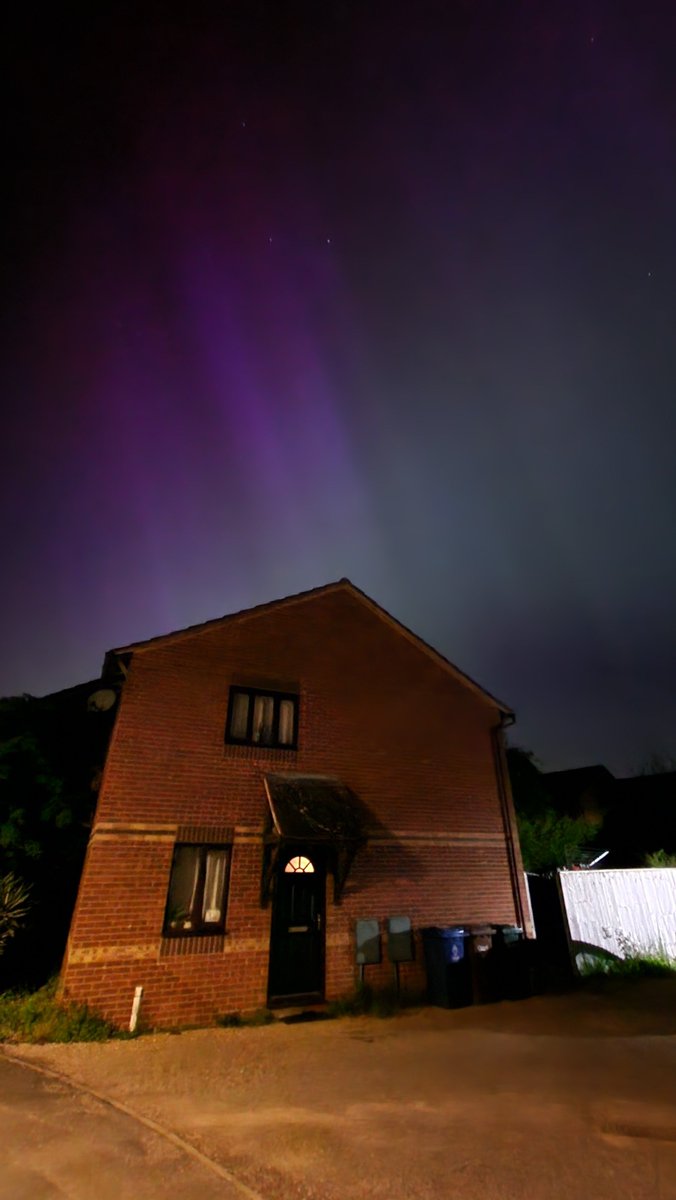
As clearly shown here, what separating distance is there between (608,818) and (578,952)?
20.7 m

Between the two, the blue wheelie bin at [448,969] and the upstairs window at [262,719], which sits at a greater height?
the upstairs window at [262,719]

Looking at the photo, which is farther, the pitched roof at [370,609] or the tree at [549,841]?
the tree at [549,841]

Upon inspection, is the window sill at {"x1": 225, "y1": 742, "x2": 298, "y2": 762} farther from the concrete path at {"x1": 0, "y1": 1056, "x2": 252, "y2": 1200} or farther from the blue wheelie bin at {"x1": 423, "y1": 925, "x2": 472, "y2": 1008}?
the concrete path at {"x1": 0, "y1": 1056, "x2": 252, "y2": 1200}

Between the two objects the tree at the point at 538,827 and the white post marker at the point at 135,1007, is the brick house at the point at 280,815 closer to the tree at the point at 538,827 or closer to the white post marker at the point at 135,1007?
the white post marker at the point at 135,1007

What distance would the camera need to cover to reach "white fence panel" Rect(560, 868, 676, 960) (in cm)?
1290

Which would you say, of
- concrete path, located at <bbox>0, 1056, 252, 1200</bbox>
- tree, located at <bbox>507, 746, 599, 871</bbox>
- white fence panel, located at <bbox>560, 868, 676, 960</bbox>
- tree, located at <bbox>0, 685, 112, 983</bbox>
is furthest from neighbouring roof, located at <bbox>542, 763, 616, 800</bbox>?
concrete path, located at <bbox>0, 1056, 252, 1200</bbox>

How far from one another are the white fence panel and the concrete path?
10562mm

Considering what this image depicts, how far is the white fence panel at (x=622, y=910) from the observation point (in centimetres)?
1290

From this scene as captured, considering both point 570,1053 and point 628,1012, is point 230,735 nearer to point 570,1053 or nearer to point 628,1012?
point 570,1053

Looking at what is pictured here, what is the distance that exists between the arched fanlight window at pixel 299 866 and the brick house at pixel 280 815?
0.15 ft

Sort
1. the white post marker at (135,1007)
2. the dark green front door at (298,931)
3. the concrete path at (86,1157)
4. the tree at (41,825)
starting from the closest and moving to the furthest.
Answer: the concrete path at (86,1157) < the white post marker at (135,1007) < the tree at (41,825) < the dark green front door at (298,931)

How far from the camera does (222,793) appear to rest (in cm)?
1038

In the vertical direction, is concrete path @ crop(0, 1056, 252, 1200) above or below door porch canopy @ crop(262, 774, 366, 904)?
below

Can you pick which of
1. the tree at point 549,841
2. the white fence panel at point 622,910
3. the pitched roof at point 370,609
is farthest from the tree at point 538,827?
the pitched roof at point 370,609
